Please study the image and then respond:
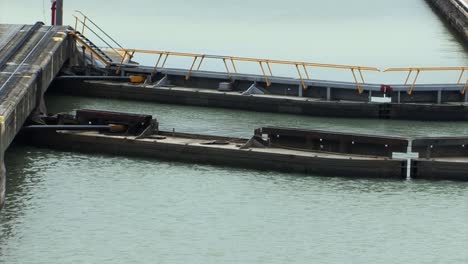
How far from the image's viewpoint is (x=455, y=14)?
102 metres

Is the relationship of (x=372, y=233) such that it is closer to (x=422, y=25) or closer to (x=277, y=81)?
(x=277, y=81)

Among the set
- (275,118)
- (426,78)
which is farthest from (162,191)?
(426,78)

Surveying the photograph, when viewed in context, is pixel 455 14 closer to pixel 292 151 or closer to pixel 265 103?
pixel 265 103

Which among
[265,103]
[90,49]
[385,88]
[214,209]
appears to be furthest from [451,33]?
[214,209]

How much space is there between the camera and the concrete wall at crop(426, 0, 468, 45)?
Answer: 9486cm

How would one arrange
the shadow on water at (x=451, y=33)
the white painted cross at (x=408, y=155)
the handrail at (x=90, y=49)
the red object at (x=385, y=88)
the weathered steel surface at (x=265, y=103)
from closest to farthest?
the white painted cross at (x=408, y=155) → the weathered steel surface at (x=265, y=103) → the red object at (x=385, y=88) → the handrail at (x=90, y=49) → the shadow on water at (x=451, y=33)

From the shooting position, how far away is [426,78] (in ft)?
251

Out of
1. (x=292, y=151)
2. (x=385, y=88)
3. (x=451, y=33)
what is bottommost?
(x=292, y=151)

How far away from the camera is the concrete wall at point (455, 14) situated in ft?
311

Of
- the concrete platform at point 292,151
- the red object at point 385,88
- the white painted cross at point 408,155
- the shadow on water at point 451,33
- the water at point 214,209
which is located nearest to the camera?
the water at point 214,209

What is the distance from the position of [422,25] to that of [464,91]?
1890 inches

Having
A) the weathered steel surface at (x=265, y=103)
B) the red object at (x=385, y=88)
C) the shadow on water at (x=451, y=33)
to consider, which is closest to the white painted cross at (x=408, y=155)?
the weathered steel surface at (x=265, y=103)

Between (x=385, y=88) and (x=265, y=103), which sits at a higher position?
(x=385, y=88)

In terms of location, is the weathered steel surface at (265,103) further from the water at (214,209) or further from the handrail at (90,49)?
the handrail at (90,49)
